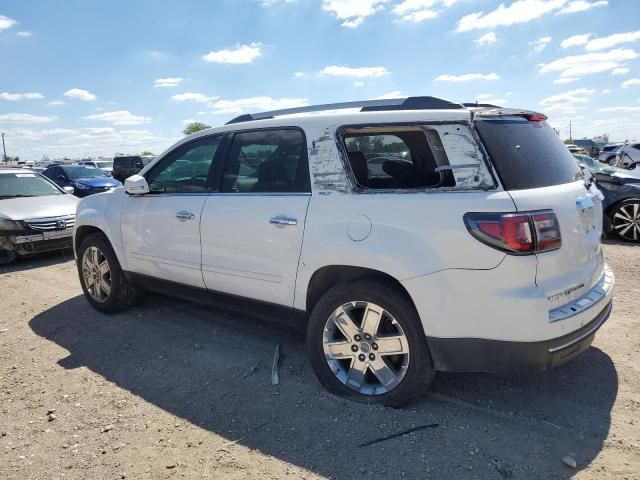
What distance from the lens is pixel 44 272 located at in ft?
23.9

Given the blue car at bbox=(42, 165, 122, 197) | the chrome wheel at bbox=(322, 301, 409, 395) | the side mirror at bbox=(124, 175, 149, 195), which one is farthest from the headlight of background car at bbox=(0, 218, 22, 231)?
the blue car at bbox=(42, 165, 122, 197)

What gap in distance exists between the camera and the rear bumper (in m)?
2.56

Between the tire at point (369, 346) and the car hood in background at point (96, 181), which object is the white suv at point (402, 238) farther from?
the car hood in background at point (96, 181)

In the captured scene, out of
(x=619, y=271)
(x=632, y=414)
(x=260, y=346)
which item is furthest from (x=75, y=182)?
(x=632, y=414)

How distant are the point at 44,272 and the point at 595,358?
7261 millimetres

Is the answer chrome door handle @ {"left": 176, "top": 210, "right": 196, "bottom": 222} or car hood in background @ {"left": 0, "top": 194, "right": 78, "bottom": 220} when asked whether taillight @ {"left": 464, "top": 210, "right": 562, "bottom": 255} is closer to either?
chrome door handle @ {"left": 176, "top": 210, "right": 196, "bottom": 222}

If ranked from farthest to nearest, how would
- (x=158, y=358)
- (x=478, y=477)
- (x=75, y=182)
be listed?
1. (x=75, y=182)
2. (x=158, y=358)
3. (x=478, y=477)

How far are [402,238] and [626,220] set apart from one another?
6.94 metres

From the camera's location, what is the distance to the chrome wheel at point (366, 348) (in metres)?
2.92

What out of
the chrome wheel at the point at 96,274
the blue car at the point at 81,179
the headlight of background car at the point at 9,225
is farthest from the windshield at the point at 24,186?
the blue car at the point at 81,179

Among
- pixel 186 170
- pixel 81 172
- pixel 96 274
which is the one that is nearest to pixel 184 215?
pixel 186 170

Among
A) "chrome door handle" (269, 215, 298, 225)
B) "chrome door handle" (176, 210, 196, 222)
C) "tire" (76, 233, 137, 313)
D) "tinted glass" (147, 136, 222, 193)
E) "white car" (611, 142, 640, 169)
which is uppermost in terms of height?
"white car" (611, 142, 640, 169)

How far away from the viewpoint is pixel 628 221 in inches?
312

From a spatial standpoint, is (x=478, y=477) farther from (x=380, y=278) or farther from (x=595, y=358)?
(x=595, y=358)
